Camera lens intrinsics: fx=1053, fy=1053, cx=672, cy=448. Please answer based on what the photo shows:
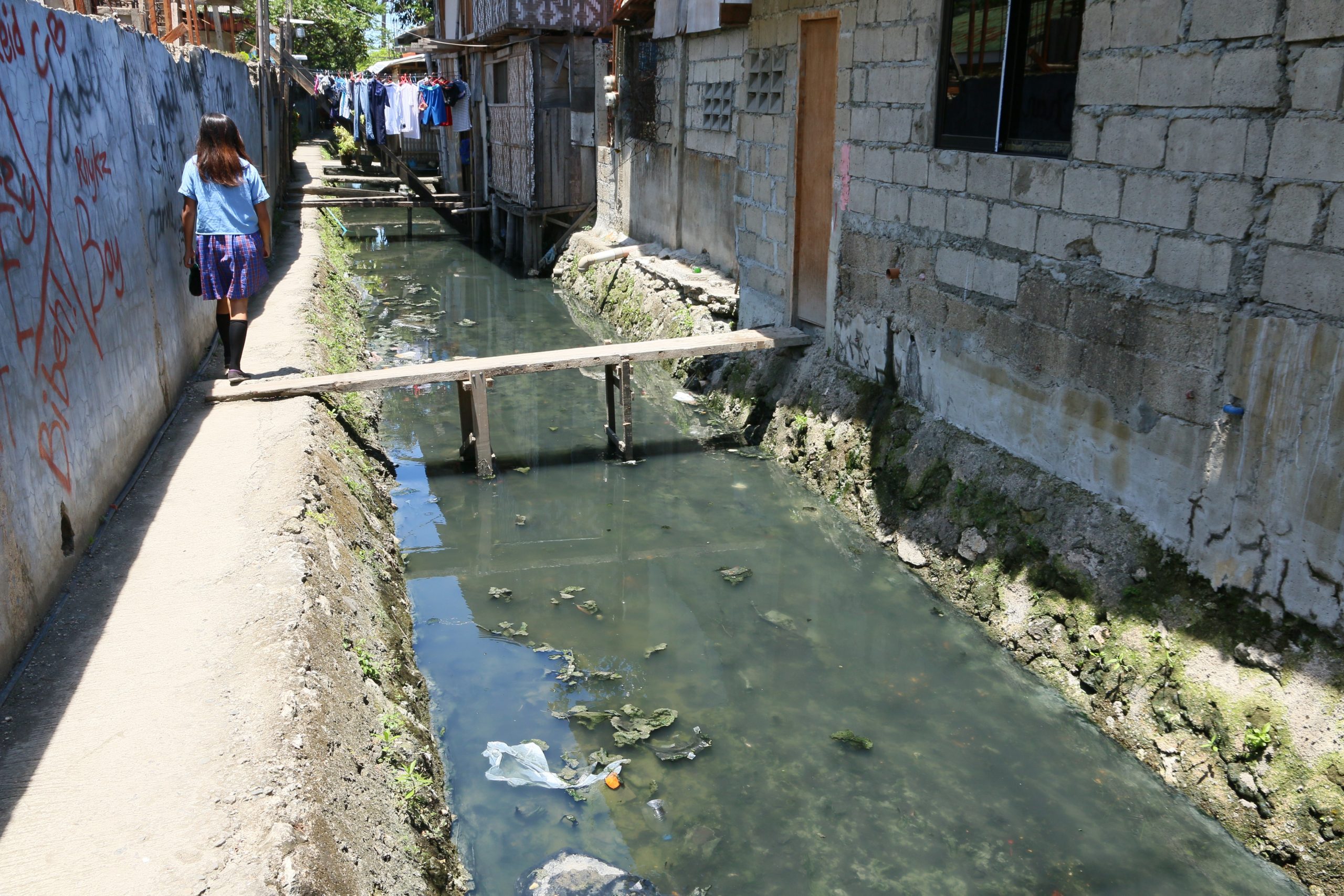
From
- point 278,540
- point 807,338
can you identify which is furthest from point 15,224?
point 807,338

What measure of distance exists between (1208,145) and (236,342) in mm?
5790

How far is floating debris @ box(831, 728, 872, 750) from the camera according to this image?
4648 millimetres

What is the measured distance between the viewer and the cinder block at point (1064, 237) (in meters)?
5.14

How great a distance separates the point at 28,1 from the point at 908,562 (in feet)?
16.8

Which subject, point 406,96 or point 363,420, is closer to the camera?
point 363,420

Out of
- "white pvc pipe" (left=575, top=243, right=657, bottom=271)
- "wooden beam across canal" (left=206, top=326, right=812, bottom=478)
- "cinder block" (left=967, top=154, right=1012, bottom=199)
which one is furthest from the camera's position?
"white pvc pipe" (left=575, top=243, right=657, bottom=271)

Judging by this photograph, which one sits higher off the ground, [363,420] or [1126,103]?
→ [1126,103]

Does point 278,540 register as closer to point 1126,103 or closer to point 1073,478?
point 1073,478

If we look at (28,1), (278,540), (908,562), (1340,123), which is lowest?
(908,562)

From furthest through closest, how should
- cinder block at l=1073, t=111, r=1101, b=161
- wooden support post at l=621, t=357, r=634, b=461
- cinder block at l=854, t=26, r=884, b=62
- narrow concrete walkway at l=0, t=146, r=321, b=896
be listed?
1. wooden support post at l=621, t=357, r=634, b=461
2. cinder block at l=854, t=26, r=884, b=62
3. cinder block at l=1073, t=111, r=1101, b=161
4. narrow concrete walkway at l=0, t=146, r=321, b=896

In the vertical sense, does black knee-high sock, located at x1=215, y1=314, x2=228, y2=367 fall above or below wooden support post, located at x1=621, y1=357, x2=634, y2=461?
above

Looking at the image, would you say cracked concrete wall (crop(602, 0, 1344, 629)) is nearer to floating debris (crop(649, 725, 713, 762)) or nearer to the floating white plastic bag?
floating debris (crop(649, 725, 713, 762))

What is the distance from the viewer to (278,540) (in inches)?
187

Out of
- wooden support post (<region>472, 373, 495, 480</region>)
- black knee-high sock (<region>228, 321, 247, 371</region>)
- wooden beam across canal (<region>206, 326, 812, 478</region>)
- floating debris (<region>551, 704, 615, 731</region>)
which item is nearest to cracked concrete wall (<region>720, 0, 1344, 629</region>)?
wooden beam across canal (<region>206, 326, 812, 478</region>)
